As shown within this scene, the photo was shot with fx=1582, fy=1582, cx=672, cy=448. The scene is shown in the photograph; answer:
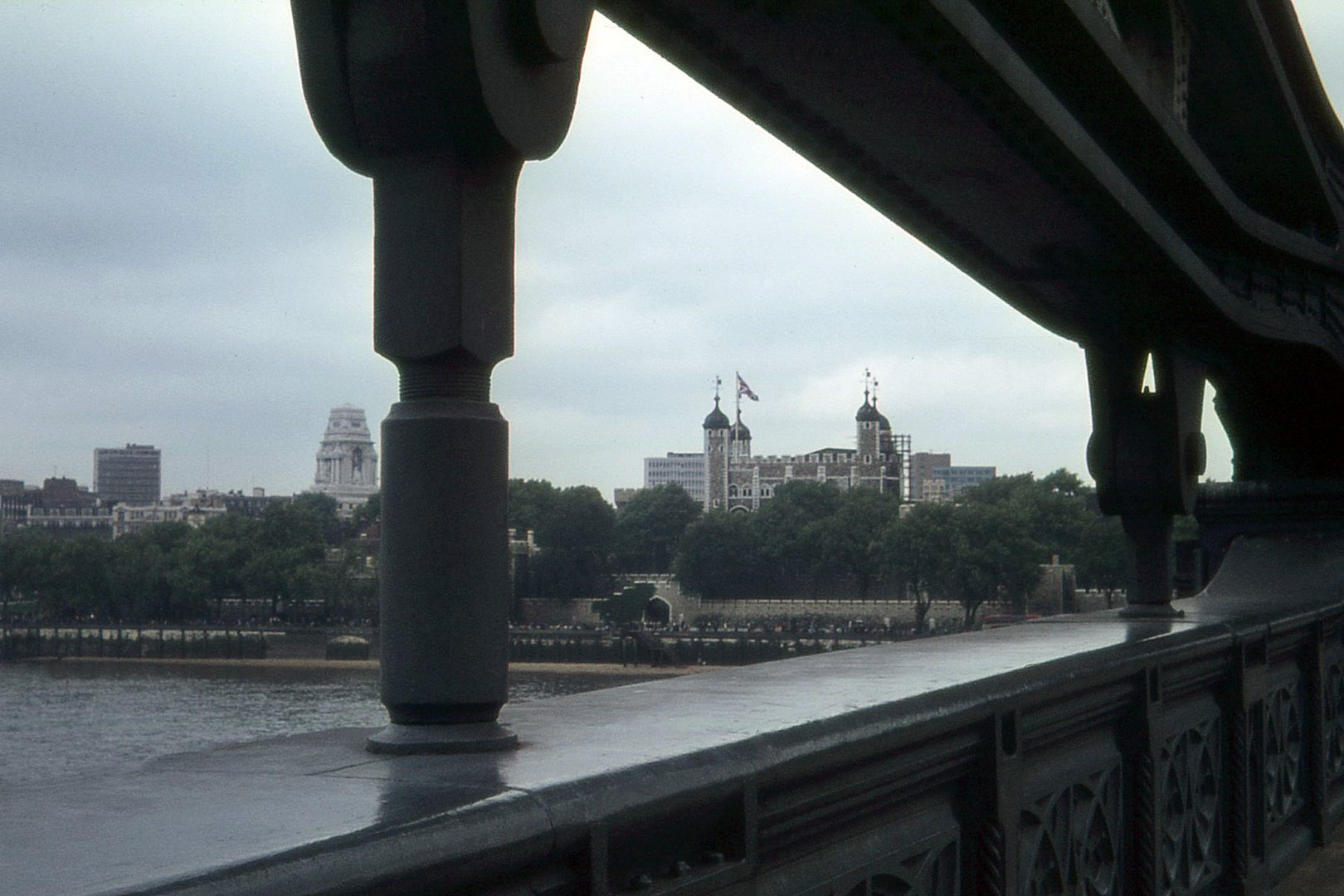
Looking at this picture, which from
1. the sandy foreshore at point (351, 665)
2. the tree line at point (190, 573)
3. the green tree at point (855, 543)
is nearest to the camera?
the sandy foreshore at point (351, 665)

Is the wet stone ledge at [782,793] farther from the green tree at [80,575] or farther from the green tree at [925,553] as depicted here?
the green tree at [80,575]

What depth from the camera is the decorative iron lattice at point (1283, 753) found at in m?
5.66

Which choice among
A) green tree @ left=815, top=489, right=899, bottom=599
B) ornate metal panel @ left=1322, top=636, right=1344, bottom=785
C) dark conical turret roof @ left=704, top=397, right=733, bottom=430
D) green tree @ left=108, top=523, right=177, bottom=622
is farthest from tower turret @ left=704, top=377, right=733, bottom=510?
ornate metal panel @ left=1322, top=636, right=1344, bottom=785

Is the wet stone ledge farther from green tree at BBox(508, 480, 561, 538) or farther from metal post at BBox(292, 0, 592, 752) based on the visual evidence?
green tree at BBox(508, 480, 561, 538)

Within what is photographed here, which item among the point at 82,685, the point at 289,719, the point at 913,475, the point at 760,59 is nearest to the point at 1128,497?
the point at 760,59

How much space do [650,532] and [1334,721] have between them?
350 feet

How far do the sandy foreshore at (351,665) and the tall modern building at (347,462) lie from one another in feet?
37.7

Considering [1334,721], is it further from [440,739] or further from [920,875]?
[440,739]

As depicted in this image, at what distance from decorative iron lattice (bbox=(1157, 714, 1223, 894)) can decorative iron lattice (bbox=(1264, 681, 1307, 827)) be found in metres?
0.64

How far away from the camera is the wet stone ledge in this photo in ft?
4.92

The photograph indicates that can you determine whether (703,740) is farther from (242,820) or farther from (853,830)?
(242,820)

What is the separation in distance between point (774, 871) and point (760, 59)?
183cm

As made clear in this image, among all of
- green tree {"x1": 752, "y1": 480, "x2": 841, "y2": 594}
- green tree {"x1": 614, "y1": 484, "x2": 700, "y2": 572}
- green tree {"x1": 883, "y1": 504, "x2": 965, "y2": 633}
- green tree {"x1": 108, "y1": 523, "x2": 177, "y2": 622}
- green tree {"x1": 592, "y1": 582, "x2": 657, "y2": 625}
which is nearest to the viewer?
green tree {"x1": 108, "y1": 523, "x2": 177, "y2": 622}

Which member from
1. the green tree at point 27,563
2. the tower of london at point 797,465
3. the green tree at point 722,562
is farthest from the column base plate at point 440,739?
the tower of london at point 797,465
